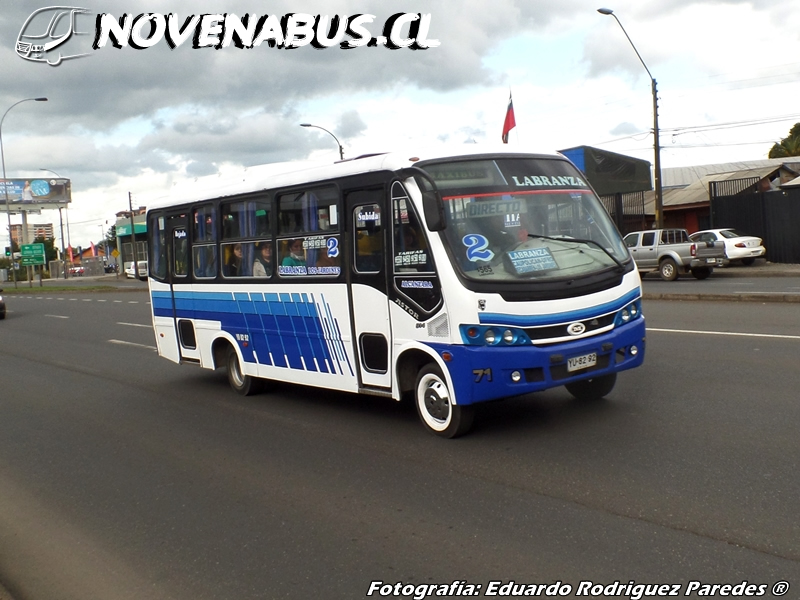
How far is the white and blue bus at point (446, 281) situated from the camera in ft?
22.1

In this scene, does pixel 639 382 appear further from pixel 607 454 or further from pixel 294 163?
pixel 294 163

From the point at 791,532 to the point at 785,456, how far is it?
1503 mm

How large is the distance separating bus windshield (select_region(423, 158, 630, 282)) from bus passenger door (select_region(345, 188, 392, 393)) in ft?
2.50

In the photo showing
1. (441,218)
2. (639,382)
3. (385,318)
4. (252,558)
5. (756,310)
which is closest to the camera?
(252,558)

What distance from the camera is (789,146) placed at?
6575 cm

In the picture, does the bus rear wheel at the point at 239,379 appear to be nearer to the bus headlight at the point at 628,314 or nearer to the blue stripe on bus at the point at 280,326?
the blue stripe on bus at the point at 280,326

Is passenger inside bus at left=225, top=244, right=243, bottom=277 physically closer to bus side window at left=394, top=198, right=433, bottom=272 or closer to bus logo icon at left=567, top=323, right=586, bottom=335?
bus side window at left=394, top=198, right=433, bottom=272

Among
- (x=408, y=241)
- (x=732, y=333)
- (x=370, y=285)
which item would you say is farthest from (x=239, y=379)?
(x=732, y=333)

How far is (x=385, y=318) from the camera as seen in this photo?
25.0 feet

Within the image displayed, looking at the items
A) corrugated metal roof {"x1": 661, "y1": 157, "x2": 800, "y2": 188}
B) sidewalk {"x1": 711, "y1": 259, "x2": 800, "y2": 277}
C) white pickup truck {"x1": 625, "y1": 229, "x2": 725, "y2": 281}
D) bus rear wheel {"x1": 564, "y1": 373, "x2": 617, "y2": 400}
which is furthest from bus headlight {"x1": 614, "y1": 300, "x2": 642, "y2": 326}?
corrugated metal roof {"x1": 661, "y1": 157, "x2": 800, "y2": 188}

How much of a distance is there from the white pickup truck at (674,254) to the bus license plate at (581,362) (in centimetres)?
2022

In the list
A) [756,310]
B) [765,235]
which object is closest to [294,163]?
[756,310]

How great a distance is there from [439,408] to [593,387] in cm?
181

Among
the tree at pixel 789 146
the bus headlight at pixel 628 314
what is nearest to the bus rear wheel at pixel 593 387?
the bus headlight at pixel 628 314
